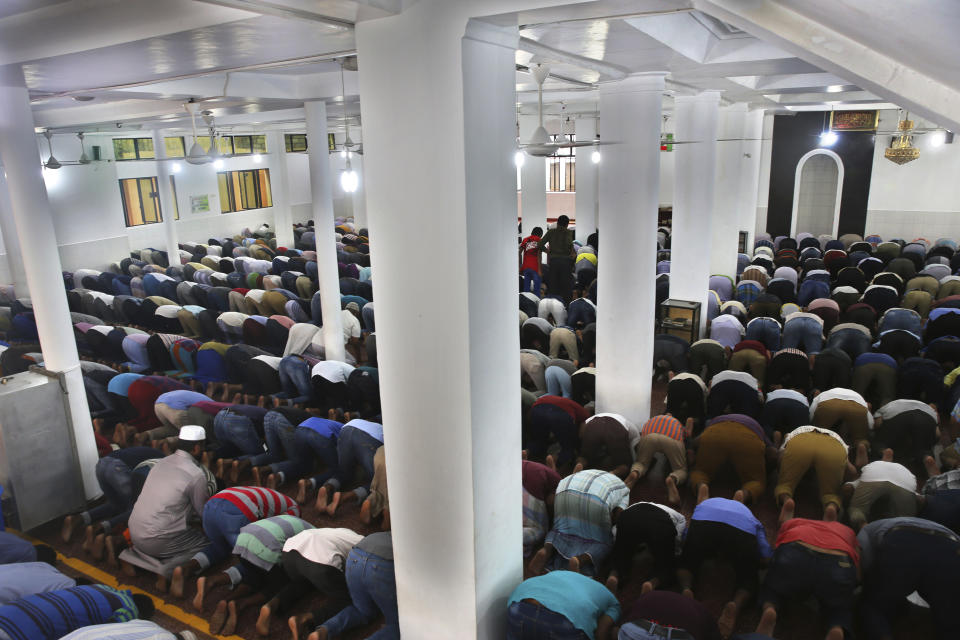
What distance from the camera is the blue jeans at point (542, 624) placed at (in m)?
3.74

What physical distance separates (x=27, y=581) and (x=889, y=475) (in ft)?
19.3

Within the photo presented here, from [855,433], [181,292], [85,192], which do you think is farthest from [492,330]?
[85,192]

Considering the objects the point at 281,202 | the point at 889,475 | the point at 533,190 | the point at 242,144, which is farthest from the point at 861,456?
the point at 242,144

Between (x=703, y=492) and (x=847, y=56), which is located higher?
(x=847, y=56)

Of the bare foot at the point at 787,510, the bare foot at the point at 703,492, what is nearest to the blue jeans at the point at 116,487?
the bare foot at the point at 703,492

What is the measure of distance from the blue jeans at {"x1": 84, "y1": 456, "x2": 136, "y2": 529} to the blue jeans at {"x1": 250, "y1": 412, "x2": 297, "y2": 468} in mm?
1166

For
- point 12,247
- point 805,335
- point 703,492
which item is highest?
point 12,247

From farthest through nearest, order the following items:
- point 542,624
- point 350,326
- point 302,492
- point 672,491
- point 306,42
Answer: point 350,326 < point 302,492 < point 672,491 < point 306,42 < point 542,624

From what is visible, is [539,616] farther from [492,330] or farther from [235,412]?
[235,412]

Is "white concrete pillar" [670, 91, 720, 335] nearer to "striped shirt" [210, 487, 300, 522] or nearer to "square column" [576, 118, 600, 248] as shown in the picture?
"striped shirt" [210, 487, 300, 522]

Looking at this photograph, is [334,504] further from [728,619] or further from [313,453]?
[728,619]

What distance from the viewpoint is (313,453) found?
6.68 metres

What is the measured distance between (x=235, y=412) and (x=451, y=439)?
3.82 meters

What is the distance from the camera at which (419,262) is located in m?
3.50
